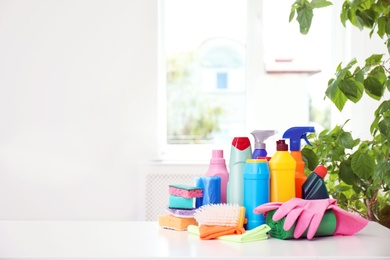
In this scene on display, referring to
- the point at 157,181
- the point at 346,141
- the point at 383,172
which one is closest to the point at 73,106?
the point at 157,181

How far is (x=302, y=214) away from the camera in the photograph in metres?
1.35

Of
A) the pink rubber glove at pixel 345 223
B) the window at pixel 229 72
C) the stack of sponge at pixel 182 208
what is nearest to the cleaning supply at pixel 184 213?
the stack of sponge at pixel 182 208

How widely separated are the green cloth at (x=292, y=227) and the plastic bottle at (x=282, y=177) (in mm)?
69

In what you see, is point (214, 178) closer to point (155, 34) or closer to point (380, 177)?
point (380, 177)

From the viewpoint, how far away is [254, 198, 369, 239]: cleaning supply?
1.33 metres

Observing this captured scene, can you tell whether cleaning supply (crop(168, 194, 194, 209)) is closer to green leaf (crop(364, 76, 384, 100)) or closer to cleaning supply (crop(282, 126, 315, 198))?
cleaning supply (crop(282, 126, 315, 198))

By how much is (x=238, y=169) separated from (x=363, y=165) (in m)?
0.39

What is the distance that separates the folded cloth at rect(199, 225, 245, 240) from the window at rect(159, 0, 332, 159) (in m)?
2.28

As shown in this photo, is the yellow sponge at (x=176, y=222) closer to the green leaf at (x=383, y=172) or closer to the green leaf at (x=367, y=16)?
the green leaf at (x=383, y=172)

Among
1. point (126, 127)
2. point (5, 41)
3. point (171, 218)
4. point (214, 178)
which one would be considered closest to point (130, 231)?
point (171, 218)

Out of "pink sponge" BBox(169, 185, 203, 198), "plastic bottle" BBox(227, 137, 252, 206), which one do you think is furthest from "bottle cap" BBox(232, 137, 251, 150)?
"pink sponge" BBox(169, 185, 203, 198)

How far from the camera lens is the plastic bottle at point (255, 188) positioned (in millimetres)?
1407

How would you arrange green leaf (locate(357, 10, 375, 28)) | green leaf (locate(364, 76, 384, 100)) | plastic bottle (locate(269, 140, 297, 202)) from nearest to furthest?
plastic bottle (locate(269, 140, 297, 202)) < green leaf (locate(364, 76, 384, 100)) < green leaf (locate(357, 10, 375, 28))

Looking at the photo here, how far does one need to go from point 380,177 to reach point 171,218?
53cm
